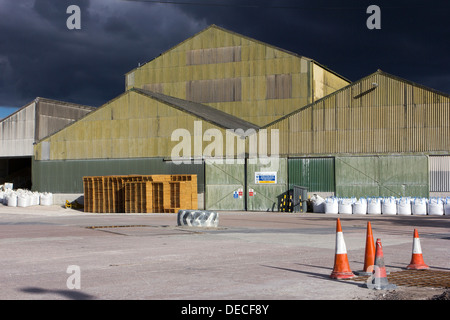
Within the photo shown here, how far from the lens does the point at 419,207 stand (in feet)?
112

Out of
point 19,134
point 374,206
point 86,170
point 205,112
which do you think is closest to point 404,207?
point 374,206

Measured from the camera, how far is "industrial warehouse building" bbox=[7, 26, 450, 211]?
37625 millimetres

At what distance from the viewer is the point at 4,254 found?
44.1 ft

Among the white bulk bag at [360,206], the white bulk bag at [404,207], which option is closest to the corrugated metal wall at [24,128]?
the white bulk bag at [360,206]

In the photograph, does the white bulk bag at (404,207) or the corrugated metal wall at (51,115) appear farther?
the corrugated metal wall at (51,115)

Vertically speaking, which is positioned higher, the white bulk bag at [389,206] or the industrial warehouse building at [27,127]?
the industrial warehouse building at [27,127]

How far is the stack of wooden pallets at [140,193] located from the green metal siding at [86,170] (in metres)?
3.36

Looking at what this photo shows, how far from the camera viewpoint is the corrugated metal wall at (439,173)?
37031 millimetres

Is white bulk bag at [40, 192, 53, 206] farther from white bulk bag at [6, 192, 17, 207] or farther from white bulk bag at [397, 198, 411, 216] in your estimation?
white bulk bag at [397, 198, 411, 216]

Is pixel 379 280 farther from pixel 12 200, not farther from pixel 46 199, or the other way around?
pixel 46 199

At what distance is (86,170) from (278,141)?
15708 mm

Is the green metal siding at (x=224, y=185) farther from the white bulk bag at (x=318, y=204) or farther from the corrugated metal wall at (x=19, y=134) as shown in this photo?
the corrugated metal wall at (x=19, y=134)

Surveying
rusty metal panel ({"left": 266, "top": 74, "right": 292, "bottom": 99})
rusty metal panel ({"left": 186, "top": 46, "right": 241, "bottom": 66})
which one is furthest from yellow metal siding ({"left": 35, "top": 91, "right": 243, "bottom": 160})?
rusty metal panel ({"left": 266, "top": 74, "right": 292, "bottom": 99})

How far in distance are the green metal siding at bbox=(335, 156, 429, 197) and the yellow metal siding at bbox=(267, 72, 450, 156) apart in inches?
25.2
